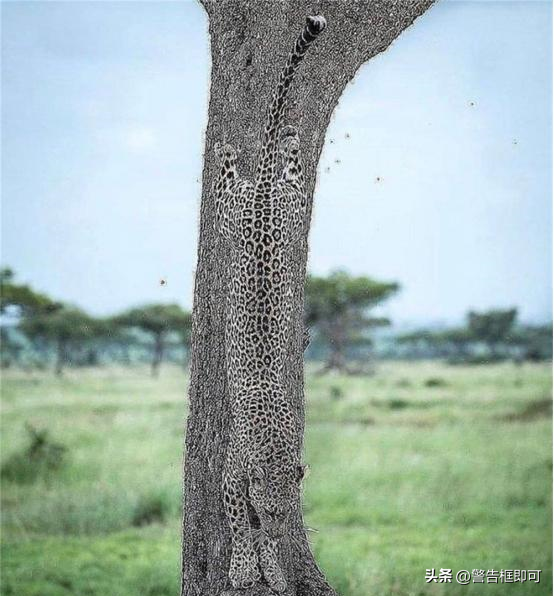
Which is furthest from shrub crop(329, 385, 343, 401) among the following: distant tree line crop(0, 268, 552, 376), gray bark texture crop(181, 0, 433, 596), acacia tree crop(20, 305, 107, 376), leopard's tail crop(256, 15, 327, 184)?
leopard's tail crop(256, 15, 327, 184)

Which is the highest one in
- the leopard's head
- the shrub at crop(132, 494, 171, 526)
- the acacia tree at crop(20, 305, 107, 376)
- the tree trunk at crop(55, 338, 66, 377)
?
the acacia tree at crop(20, 305, 107, 376)

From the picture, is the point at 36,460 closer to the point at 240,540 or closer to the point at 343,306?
the point at 343,306

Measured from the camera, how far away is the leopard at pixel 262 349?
2.72 m

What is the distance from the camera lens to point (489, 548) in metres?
5.27

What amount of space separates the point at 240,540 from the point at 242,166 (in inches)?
49.8

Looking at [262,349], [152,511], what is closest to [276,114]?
[262,349]

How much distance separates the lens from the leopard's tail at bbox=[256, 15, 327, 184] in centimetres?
254

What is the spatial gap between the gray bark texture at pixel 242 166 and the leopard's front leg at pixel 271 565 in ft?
0.48

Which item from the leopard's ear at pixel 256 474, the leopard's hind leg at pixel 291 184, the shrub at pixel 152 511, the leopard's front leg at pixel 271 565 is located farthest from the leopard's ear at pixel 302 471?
the shrub at pixel 152 511

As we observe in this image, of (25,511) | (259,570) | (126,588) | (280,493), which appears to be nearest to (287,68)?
(280,493)

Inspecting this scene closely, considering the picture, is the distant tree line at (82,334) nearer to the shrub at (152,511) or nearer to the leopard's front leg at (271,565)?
the shrub at (152,511)

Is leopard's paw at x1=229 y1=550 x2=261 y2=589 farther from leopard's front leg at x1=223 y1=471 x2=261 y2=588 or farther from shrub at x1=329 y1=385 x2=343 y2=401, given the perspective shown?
shrub at x1=329 y1=385 x2=343 y2=401

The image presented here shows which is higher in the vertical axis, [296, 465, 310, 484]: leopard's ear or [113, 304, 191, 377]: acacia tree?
[113, 304, 191, 377]: acacia tree

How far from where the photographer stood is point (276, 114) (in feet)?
8.79
